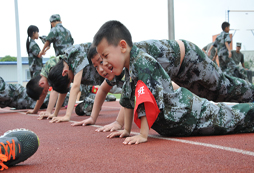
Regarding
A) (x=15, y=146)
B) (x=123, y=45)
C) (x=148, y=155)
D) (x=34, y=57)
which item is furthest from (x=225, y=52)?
(x=15, y=146)

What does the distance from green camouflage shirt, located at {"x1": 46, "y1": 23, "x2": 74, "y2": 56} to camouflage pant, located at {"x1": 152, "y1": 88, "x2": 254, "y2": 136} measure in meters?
4.43

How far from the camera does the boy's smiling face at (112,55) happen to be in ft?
7.09

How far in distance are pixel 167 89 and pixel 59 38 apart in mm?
4567

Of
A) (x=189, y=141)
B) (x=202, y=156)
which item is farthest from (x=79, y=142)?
(x=202, y=156)

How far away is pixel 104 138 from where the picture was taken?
97.7 inches

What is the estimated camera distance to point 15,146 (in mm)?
1501

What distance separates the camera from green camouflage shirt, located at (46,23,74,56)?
6383mm

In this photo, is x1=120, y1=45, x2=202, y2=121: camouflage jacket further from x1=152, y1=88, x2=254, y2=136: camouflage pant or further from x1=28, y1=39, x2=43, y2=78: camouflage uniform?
x1=28, y1=39, x2=43, y2=78: camouflage uniform

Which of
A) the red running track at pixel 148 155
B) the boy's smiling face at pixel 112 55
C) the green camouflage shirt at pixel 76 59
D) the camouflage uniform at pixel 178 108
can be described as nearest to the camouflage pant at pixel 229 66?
the green camouflage shirt at pixel 76 59

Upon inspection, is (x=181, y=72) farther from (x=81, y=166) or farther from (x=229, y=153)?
(x=81, y=166)

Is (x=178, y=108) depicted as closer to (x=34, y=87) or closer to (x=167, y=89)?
(x=167, y=89)

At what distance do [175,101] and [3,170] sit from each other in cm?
128

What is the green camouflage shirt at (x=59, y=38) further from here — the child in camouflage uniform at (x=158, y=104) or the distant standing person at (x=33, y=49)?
the child in camouflage uniform at (x=158, y=104)

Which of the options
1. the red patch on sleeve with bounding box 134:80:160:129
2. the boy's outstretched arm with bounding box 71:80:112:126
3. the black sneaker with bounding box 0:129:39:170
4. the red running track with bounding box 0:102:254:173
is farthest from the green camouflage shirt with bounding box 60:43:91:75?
the black sneaker with bounding box 0:129:39:170
